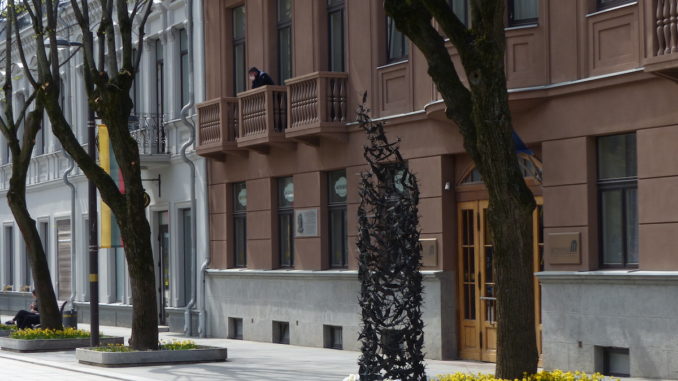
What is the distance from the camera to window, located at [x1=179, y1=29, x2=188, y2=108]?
112 ft

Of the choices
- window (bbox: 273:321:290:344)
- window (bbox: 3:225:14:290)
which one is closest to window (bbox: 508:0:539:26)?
window (bbox: 273:321:290:344)

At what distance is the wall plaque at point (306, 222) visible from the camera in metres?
27.9

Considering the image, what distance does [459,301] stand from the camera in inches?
925

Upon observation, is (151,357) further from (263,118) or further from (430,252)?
(263,118)

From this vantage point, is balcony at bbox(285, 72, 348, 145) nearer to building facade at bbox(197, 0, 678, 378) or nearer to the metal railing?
building facade at bbox(197, 0, 678, 378)

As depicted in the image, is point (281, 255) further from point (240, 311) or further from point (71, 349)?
point (71, 349)

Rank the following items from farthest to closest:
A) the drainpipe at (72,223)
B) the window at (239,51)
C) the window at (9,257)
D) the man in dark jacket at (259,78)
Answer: the window at (9,257), the drainpipe at (72,223), the window at (239,51), the man in dark jacket at (259,78)

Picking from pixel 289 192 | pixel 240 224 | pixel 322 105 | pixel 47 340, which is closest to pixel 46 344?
pixel 47 340

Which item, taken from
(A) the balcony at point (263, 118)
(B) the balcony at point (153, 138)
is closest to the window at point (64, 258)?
(B) the balcony at point (153, 138)

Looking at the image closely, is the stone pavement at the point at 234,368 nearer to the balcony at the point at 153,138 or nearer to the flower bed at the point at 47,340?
the flower bed at the point at 47,340

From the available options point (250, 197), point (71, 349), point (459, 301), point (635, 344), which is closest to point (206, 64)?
point (250, 197)

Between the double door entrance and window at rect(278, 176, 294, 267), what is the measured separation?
6.48 metres

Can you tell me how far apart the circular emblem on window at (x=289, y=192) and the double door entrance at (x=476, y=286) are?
250 inches

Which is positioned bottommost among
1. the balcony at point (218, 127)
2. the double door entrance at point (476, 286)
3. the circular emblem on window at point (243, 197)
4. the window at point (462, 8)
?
the double door entrance at point (476, 286)
